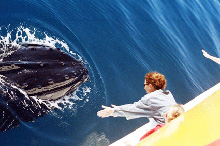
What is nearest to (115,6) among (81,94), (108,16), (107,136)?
(108,16)

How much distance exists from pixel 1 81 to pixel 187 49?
9.33 m

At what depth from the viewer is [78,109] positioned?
6238mm

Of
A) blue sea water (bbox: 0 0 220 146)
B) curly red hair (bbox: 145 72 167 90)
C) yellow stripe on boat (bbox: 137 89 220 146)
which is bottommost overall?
yellow stripe on boat (bbox: 137 89 220 146)

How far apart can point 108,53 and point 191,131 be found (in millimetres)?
5318

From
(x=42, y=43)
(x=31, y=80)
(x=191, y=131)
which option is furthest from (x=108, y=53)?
(x=191, y=131)

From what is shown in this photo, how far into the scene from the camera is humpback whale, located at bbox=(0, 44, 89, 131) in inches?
191

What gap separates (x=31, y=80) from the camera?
501 centimetres

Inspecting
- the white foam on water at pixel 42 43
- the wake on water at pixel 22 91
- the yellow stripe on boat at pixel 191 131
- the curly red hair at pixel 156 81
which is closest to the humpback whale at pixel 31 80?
the wake on water at pixel 22 91

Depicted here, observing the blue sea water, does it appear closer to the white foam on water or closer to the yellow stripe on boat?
the white foam on water

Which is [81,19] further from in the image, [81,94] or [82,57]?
[81,94]

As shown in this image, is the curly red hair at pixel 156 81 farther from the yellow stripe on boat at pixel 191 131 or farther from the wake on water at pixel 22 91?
the wake on water at pixel 22 91

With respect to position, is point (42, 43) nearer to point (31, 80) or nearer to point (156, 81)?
point (31, 80)

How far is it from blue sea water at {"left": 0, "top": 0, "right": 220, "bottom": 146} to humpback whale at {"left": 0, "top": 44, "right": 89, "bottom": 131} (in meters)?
0.32

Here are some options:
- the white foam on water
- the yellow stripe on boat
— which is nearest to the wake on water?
the white foam on water
